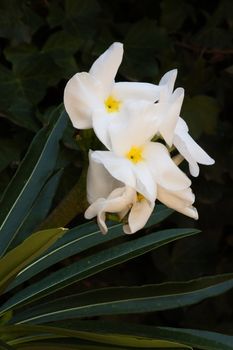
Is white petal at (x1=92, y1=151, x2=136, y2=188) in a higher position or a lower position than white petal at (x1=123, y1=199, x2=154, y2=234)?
higher

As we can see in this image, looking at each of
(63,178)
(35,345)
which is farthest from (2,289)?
(63,178)

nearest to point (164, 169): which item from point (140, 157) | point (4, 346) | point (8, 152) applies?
point (140, 157)

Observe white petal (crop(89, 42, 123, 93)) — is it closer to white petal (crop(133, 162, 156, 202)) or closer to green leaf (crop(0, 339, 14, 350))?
white petal (crop(133, 162, 156, 202))

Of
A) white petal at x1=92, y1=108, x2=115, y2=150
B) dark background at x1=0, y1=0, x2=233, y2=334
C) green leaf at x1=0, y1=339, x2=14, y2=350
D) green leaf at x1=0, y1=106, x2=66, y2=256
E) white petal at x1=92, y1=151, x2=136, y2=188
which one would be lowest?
dark background at x1=0, y1=0, x2=233, y2=334

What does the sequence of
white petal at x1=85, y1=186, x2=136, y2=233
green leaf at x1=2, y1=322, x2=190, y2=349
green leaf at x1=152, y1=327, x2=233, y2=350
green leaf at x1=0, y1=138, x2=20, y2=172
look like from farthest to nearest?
green leaf at x1=0, y1=138, x2=20, y2=172
green leaf at x1=152, y1=327, x2=233, y2=350
green leaf at x1=2, y1=322, x2=190, y2=349
white petal at x1=85, y1=186, x2=136, y2=233

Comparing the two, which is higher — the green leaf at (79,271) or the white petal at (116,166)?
the white petal at (116,166)

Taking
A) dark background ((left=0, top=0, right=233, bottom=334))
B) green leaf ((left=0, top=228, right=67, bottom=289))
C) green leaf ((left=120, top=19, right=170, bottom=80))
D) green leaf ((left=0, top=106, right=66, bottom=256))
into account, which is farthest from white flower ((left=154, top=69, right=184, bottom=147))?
green leaf ((left=120, top=19, right=170, bottom=80))

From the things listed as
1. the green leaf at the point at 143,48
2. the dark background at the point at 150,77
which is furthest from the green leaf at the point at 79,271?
the green leaf at the point at 143,48

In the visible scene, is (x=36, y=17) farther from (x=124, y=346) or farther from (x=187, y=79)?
(x=124, y=346)

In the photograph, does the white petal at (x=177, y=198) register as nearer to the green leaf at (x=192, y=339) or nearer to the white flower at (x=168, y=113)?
the white flower at (x=168, y=113)
